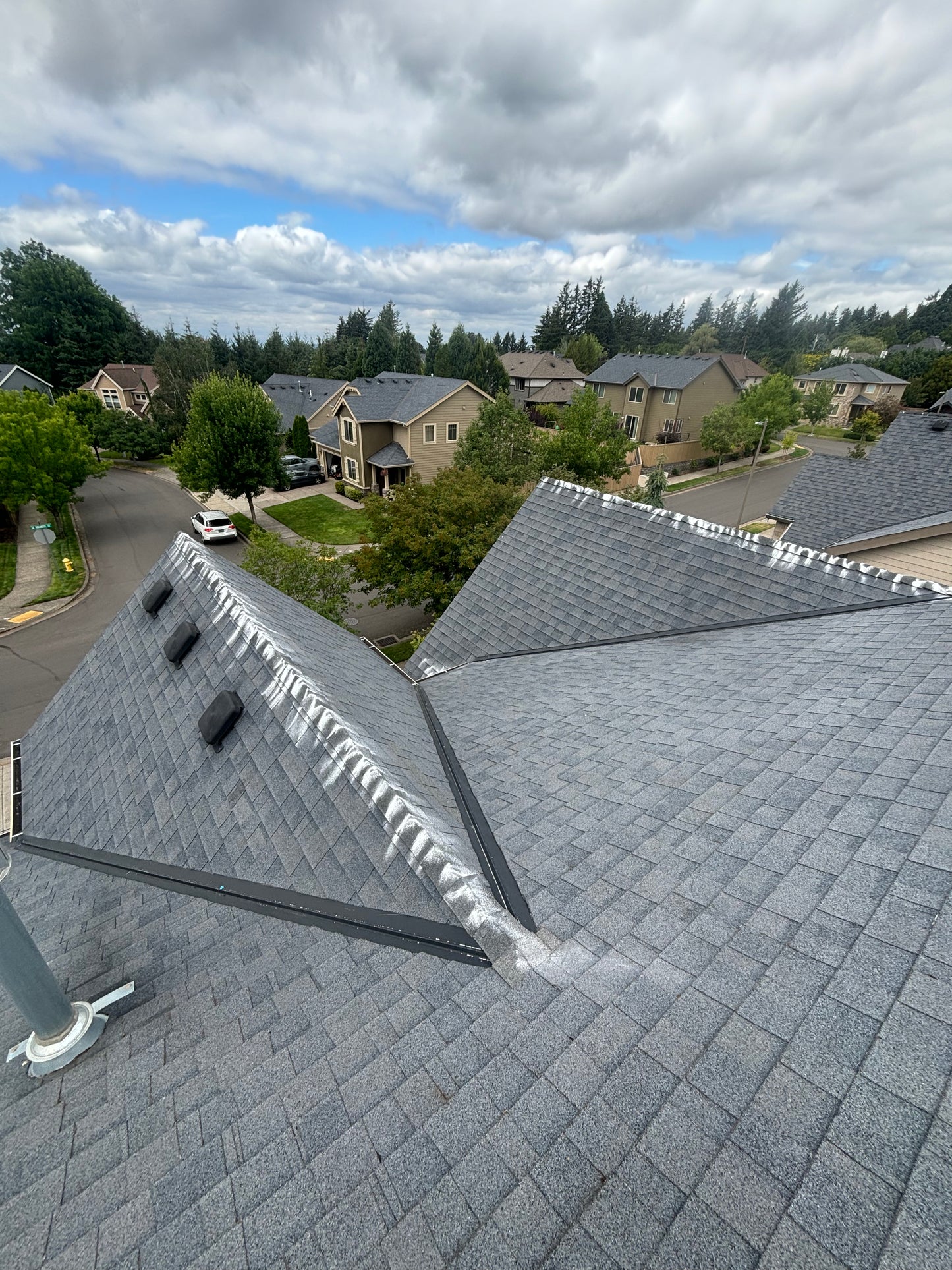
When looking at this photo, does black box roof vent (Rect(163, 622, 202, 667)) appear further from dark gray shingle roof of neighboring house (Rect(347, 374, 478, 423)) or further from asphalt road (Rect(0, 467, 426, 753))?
dark gray shingle roof of neighboring house (Rect(347, 374, 478, 423))

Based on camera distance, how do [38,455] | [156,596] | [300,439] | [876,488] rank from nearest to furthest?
[156,596]
[876,488]
[38,455]
[300,439]

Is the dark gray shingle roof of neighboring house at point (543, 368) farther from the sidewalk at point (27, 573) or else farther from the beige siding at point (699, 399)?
the sidewalk at point (27, 573)

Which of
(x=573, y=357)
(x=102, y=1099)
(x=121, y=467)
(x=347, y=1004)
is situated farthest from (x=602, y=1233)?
(x=573, y=357)

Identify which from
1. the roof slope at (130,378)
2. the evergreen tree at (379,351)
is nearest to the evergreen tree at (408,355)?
the evergreen tree at (379,351)

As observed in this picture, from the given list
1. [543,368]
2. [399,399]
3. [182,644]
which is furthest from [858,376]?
[182,644]

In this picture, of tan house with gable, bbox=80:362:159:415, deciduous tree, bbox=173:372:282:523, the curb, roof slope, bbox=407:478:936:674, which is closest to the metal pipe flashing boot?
roof slope, bbox=407:478:936:674

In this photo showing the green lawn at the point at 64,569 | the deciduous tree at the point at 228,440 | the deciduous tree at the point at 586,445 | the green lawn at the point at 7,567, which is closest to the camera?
the green lawn at the point at 64,569

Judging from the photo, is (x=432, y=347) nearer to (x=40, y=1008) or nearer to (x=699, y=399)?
(x=699, y=399)
